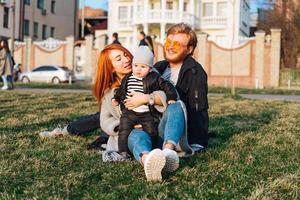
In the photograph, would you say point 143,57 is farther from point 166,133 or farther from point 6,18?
point 6,18

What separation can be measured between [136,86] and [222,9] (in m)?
42.7

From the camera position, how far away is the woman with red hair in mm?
3402

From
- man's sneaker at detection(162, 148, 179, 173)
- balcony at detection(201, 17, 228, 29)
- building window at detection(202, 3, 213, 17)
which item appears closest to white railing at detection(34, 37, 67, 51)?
balcony at detection(201, 17, 228, 29)

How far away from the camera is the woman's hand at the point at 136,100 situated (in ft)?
13.4

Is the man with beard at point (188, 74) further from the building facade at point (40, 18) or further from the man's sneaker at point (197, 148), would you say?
the building facade at point (40, 18)

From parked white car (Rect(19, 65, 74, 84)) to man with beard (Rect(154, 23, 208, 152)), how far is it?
2731cm

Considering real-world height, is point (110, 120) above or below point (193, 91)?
below

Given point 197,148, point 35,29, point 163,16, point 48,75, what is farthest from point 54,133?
point 35,29

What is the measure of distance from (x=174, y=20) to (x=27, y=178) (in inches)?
1631

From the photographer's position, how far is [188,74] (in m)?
4.54

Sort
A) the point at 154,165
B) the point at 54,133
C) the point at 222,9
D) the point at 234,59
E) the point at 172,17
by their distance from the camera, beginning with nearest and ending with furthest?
the point at 154,165 < the point at 54,133 < the point at 234,59 < the point at 172,17 < the point at 222,9

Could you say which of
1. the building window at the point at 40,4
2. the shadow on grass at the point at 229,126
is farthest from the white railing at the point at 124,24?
the shadow on grass at the point at 229,126

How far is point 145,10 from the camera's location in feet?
146

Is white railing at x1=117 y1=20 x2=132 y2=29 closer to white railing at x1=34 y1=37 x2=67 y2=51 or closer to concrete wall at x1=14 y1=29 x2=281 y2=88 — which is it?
white railing at x1=34 y1=37 x2=67 y2=51
